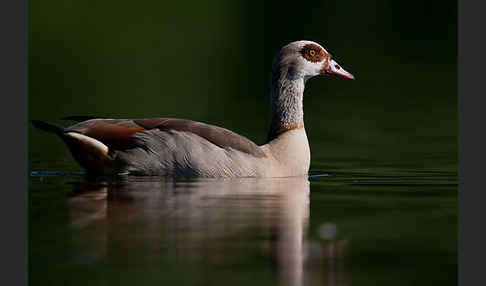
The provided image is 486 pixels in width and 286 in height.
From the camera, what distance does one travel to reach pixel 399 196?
1484 centimetres

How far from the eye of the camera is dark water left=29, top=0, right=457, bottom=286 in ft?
34.4

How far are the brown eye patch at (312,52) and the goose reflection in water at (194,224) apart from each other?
223cm

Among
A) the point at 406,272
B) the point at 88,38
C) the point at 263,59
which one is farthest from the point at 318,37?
the point at 406,272

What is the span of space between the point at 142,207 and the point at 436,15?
51105 mm

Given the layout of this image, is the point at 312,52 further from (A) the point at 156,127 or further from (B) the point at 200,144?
(A) the point at 156,127

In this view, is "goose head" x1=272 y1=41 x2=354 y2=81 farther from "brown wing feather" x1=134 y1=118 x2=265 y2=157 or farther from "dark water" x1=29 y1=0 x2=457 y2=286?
"dark water" x1=29 y1=0 x2=457 y2=286

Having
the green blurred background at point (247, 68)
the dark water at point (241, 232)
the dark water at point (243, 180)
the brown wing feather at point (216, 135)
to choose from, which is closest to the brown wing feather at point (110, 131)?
the brown wing feather at point (216, 135)

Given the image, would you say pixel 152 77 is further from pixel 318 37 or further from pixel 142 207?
pixel 142 207

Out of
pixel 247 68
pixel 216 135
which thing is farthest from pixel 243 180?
pixel 247 68

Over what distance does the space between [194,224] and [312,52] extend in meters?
5.60

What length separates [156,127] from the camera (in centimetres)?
1681

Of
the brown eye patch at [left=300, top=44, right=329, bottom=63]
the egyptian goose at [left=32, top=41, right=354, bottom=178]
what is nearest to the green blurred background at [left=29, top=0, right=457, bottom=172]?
the egyptian goose at [left=32, top=41, right=354, bottom=178]

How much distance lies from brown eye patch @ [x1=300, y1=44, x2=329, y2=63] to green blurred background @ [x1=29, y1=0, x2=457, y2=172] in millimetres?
2147

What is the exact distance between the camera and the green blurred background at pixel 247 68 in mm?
23766
